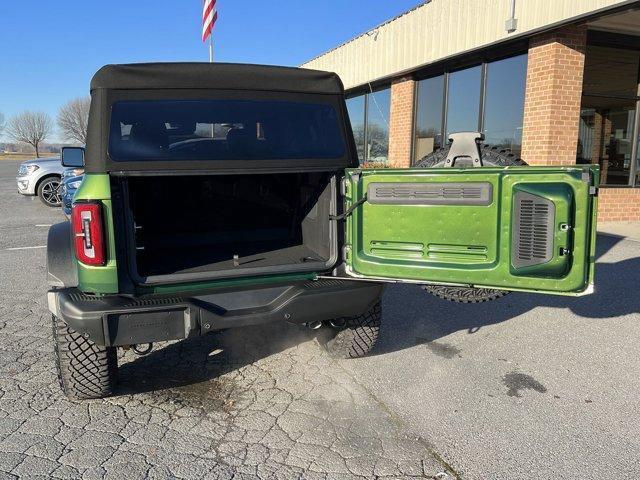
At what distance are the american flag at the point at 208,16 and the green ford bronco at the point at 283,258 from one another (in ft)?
26.0

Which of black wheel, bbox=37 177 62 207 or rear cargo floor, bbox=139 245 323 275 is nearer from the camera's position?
rear cargo floor, bbox=139 245 323 275

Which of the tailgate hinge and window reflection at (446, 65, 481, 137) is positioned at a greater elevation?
window reflection at (446, 65, 481, 137)

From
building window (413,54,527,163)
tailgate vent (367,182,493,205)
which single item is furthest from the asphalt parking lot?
building window (413,54,527,163)

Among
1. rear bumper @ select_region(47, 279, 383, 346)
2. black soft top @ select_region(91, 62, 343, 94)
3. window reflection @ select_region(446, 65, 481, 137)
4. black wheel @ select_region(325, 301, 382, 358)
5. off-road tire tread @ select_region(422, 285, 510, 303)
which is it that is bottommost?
black wheel @ select_region(325, 301, 382, 358)

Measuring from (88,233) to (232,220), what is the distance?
195 centimetres

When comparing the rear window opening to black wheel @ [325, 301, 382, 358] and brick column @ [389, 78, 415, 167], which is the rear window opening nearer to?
black wheel @ [325, 301, 382, 358]

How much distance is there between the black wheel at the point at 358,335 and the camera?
3.73m

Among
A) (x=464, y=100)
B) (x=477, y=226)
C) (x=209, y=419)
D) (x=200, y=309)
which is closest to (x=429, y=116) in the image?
(x=464, y=100)

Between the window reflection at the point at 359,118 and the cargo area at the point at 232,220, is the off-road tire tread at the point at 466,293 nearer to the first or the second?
the cargo area at the point at 232,220

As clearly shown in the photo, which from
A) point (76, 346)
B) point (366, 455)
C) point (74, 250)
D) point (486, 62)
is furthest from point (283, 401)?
point (486, 62)

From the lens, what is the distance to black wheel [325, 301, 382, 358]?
12.3 feet

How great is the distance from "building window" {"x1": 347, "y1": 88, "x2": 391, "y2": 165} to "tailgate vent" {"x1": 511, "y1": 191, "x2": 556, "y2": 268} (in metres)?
9.86

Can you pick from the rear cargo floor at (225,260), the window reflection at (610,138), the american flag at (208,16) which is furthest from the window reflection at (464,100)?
the rear cargo floor at (225,260)

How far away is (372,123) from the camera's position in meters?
14.1
